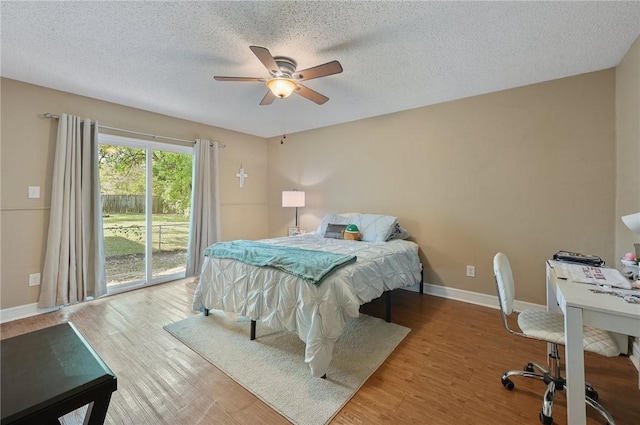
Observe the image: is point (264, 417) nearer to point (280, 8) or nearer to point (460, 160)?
point (280, 8)

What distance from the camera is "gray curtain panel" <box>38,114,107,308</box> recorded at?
291 centimetres

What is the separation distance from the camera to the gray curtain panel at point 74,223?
9.53 ft

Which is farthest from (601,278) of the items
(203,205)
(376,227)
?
(203,205)

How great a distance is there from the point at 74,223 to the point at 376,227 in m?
3.57

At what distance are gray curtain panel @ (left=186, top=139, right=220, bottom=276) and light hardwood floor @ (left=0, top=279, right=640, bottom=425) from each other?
1445mm

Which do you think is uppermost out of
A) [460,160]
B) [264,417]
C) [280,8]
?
[280,8]

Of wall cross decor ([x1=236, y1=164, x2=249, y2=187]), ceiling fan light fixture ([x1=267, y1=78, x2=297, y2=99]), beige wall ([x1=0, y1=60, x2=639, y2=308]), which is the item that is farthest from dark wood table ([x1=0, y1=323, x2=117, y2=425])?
wall cross decor ([x1=236, y1=164, x2=249, y2=187])

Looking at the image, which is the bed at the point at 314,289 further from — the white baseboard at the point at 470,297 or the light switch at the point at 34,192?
the light switch at the point at 34,192

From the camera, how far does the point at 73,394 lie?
0.89 m

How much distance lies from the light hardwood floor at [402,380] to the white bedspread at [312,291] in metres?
0.41

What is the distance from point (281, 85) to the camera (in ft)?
7.36

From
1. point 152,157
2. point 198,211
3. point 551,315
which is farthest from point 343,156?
point 551,315

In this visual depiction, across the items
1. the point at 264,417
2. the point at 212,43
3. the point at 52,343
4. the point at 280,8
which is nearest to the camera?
the point at 52,343

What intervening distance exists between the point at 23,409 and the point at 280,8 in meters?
2.22
